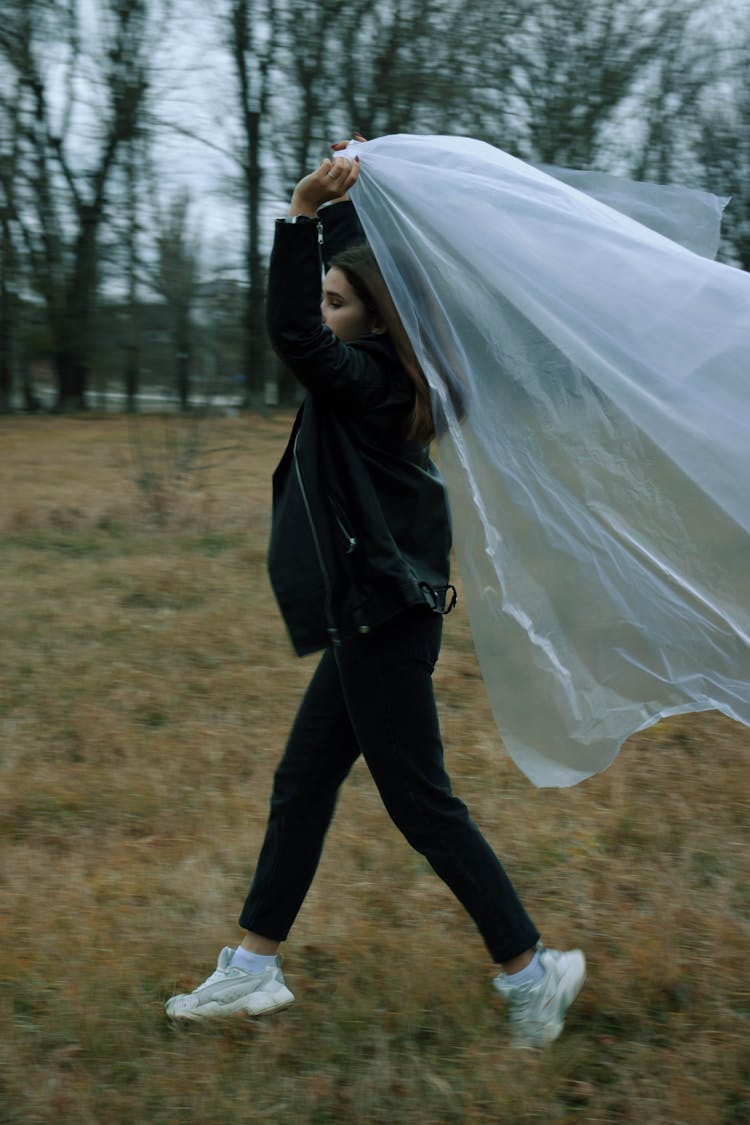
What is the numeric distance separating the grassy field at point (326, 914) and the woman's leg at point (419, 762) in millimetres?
288

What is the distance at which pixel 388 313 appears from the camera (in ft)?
7.78

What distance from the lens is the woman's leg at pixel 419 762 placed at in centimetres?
238

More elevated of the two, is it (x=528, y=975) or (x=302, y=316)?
(x=302, y=316)

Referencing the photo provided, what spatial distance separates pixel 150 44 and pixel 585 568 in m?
17.6

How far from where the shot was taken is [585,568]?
250 centimetres

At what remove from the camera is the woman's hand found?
2225mm

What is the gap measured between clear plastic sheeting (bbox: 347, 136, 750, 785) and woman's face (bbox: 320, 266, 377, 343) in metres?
0.09

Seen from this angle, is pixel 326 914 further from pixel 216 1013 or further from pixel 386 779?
pixel 386 779

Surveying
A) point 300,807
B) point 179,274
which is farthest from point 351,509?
point 179,274

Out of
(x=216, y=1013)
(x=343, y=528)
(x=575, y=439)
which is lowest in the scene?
(x=216, y=1013)

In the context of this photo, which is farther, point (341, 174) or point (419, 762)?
point (419, 762)

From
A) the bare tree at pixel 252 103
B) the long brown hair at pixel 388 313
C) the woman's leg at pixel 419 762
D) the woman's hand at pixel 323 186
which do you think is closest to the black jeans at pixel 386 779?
the woman's leg at pixel 419 762

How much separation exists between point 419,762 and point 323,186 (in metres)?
1.17

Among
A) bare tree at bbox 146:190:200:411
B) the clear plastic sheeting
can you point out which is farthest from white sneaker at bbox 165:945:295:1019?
bare tree at bbox 146:190:200:411
